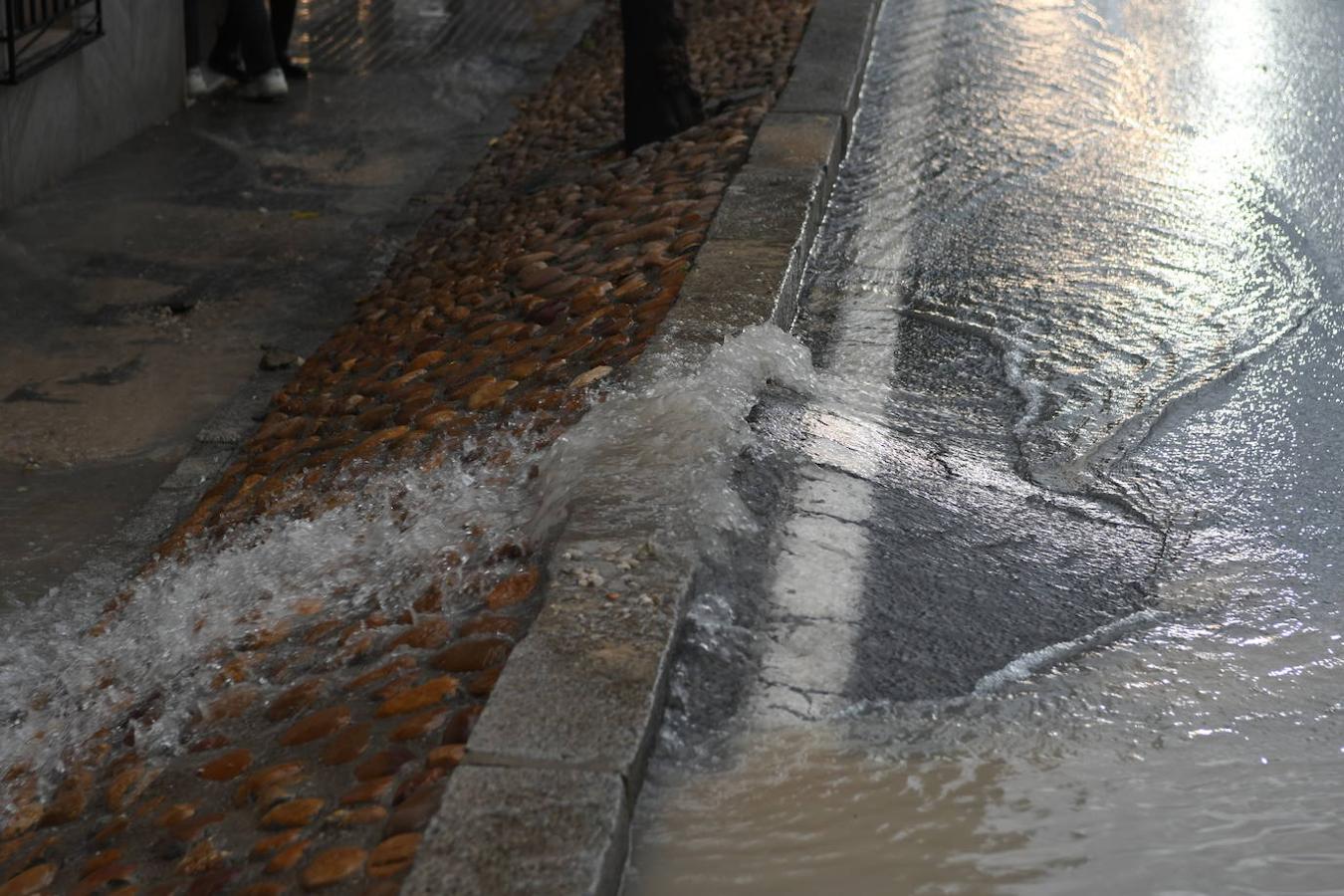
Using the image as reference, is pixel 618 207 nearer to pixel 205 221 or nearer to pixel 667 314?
pixel 667 314

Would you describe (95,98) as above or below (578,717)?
below

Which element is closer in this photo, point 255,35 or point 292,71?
point 255,35

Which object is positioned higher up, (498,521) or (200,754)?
(498,521)

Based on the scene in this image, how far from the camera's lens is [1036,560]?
3.38m

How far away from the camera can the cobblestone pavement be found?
Answer: 8.34 ft

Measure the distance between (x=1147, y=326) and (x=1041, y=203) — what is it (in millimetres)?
1158

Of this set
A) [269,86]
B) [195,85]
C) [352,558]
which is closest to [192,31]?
[195,85]

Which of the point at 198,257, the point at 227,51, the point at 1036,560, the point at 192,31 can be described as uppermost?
the point at 1036,560

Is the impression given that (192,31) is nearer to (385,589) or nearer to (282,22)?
(282,22)

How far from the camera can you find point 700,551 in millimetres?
3092

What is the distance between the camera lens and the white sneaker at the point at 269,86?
8398 millimetres

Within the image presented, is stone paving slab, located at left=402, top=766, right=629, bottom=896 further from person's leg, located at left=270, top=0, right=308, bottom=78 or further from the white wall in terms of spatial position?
person's leg, located at left=270, top=0, right=308, bottom=78

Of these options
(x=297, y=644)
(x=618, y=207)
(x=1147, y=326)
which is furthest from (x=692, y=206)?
(x=297, y=644)

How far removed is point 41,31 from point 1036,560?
5.25m
